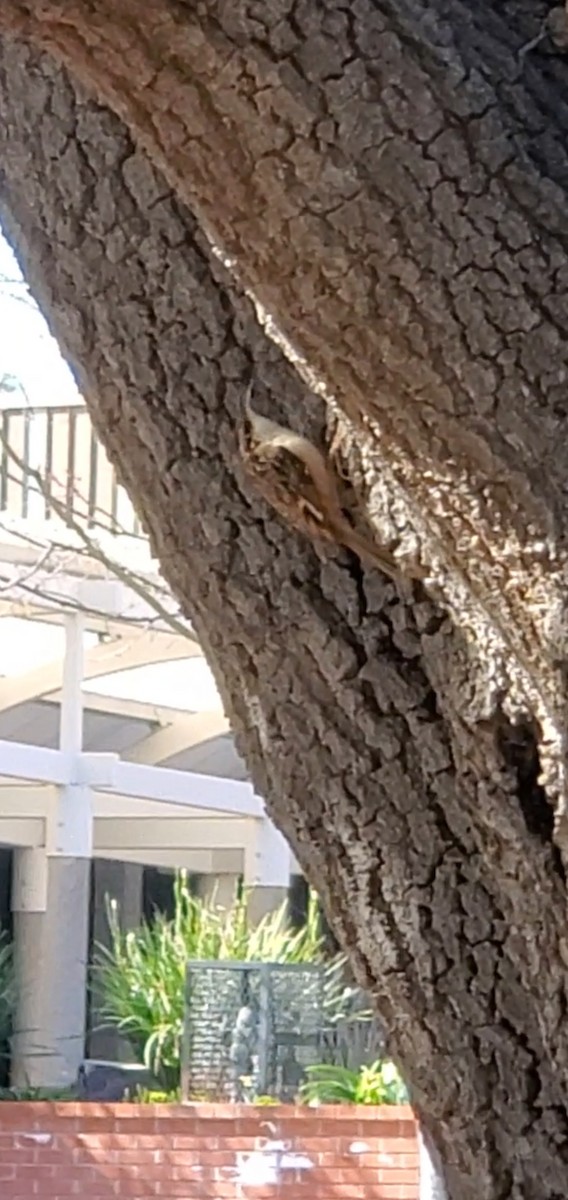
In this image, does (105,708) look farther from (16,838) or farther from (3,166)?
(3,166)

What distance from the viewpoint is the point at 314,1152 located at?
905cm

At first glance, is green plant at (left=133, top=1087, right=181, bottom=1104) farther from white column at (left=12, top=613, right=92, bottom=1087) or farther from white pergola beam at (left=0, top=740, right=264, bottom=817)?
white pergola beam at (left=0, top=740, right=264, bottom=817)

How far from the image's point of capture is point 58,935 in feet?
40.7

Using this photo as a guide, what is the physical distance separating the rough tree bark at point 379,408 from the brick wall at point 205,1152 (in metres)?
7.08

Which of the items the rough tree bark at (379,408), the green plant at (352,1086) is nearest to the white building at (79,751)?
the green plant at (352,1086)

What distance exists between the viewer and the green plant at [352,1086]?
955 cm

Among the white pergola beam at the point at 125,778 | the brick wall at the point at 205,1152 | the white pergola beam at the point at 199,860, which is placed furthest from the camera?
the white pergola beam at the point at 199,860

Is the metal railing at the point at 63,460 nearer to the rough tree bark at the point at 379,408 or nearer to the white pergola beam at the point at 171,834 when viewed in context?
the white pergola beam at the point at 171,834

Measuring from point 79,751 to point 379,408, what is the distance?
33.7 ft

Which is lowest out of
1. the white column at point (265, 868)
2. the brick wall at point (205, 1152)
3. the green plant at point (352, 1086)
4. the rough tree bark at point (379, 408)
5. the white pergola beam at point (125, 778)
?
the rough tree bark at point (379, 408)

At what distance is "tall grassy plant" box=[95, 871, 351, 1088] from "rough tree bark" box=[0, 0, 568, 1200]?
8.53 metres

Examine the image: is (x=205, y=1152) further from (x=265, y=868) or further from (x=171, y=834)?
(x=171, y=834)

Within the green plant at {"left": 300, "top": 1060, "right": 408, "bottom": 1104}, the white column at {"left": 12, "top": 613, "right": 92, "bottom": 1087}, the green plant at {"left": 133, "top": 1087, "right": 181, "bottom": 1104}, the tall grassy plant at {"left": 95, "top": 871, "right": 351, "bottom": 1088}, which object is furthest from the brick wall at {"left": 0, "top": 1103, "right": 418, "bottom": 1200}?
the white column at {"left": 12, "top": 613, "right": 92, "bottom": 1087}

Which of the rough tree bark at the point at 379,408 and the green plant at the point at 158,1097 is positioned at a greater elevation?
the green plant at the point at 158,1097
